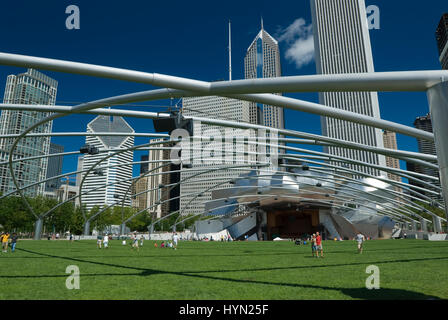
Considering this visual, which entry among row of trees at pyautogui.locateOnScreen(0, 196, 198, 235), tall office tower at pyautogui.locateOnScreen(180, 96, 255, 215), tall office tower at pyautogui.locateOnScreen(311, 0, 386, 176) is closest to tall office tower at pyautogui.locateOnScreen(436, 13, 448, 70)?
tall office tower at pyautogui.locateOnScreen(311, 0, 386, 176)

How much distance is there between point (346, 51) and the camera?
75688mm

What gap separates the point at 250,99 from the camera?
11.2m

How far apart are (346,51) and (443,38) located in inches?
2693

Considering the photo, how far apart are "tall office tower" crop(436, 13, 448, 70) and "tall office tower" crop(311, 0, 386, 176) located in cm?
4086

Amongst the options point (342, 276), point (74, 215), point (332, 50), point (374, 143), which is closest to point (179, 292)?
point (342, 276)

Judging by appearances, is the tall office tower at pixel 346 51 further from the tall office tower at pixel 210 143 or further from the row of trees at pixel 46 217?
the row of trees at pixel 46 217

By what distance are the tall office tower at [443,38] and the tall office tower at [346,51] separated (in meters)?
40.9

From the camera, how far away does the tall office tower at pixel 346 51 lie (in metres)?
67.4

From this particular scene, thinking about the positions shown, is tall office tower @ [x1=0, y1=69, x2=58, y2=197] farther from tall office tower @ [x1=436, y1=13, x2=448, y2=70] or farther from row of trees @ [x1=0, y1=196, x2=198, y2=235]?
tall office tower @ [x1=436, y1=13, x2=448, y2=70]

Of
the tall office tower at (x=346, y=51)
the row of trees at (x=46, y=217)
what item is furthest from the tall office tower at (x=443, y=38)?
the row of trees at (x=46, y=217)

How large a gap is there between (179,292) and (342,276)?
5.72 metres

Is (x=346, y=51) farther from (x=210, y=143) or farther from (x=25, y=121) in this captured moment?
(x=25, y=121)

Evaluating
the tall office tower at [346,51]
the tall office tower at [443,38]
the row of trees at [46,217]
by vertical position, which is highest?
the tall office tower at [443,38]
